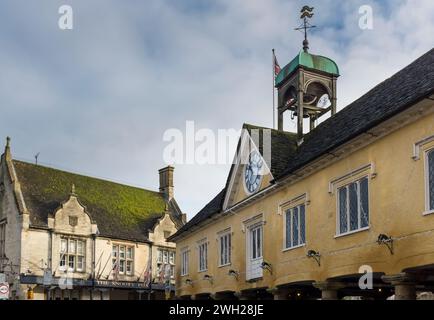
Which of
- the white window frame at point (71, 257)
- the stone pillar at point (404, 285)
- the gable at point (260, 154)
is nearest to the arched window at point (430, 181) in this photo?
the stone pillar at point (404, 285)

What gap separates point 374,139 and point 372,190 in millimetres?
1387

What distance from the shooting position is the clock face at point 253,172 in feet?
81.2

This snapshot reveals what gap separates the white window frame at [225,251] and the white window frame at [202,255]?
199cm

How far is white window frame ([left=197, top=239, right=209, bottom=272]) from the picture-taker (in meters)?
31.5

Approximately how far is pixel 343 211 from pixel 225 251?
1138 centimetres

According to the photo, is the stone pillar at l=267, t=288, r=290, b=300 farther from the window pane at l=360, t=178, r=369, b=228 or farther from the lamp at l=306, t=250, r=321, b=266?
the window pane at l=360, t=178, r=369, b=228

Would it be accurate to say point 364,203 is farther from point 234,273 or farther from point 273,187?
point 234,273

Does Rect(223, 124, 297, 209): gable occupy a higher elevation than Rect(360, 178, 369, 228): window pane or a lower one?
higher

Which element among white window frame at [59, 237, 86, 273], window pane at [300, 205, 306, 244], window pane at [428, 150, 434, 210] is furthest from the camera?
white window frame at [59, 237, 86, 273]

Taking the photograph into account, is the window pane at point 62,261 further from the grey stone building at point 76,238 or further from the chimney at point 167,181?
the chimney at point 167,181

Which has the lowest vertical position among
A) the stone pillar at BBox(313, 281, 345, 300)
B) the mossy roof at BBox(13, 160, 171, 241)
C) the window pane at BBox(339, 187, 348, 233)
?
the stone pillar at BBox(313, 281, 345, 300)

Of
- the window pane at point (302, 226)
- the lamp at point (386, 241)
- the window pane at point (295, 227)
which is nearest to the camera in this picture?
the lamp at point (386, 241)

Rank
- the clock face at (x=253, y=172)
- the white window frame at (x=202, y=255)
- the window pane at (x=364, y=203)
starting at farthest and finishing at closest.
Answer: the white window frame at (x=202, y=255), the clock face at (x=253, y=172), the window pane at (x=364, y=203)

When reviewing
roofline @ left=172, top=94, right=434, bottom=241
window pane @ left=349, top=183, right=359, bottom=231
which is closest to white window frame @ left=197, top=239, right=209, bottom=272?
roofline @ left=172, top=94, right=434, bottom=241
